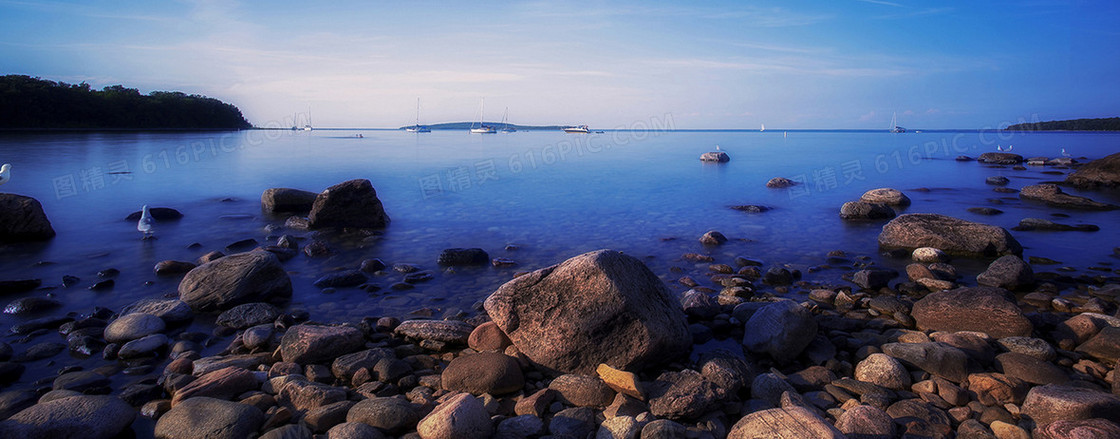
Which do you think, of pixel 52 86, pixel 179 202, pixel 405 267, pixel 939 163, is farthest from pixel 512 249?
pixel 52 86

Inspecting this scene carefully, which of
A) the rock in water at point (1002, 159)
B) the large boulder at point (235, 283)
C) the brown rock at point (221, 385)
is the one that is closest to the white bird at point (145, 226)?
the large boulder at point (235, 283)

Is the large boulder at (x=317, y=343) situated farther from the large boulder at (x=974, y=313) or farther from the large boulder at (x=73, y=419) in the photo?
the large boulder at (x=974, y=313)

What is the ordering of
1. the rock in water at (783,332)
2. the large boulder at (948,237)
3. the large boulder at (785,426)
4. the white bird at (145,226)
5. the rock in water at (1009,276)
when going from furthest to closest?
the white bird at (145,226) < the large boulder at (948,237) < the rock in water at (1009,276) < the rock in water at (783,332) < the large boulder at (785,426)

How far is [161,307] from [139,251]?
6291 mm

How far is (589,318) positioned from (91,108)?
110028 millimetres

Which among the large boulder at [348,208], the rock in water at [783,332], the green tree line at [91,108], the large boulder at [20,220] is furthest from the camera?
the green tree line at [91,108]

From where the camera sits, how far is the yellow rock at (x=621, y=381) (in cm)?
564

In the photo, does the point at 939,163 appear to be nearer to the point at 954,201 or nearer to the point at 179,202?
the point at 954,201

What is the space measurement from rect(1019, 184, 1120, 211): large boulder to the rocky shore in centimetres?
1635

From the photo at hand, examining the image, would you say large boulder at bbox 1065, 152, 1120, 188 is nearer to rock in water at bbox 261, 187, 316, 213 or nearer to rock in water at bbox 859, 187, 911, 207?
rock in water at bbox 859, 187, 911, 207

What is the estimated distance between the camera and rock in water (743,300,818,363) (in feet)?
22.1

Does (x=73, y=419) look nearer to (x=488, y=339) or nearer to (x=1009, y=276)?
(x=488, y=339)

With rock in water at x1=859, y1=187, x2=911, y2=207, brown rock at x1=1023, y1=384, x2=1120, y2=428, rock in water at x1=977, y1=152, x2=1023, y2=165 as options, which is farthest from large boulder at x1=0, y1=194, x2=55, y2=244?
rock in water at x1=977, y1=152, x2=1023, y2=165

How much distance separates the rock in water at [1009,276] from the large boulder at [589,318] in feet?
23.4
